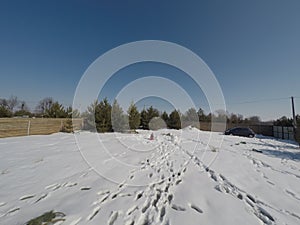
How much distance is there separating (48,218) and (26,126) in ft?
48.0

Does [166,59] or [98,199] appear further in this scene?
[166,59]

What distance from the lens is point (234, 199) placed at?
329cm

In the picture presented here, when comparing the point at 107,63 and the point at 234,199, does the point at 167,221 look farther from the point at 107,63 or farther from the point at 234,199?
the point at 107,63

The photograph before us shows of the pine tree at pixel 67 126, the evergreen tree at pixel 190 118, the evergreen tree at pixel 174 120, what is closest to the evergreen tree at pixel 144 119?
the evergreen tree at pixel 174 120

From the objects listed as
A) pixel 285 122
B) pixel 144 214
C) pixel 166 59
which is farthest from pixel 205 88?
pixel 285 122

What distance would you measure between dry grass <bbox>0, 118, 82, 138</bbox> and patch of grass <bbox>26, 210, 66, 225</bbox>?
44.5 ft

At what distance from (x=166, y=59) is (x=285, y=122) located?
961 inches

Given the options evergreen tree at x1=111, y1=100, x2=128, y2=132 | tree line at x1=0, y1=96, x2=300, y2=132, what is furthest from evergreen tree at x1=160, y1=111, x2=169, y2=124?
evergreen tree at x1=111, y1=100, x2=128, y2=132

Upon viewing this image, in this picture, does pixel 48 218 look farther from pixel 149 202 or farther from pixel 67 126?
pixel 67 126

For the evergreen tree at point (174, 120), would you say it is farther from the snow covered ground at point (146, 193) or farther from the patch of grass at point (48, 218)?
the patch of grass at point (48, 218)

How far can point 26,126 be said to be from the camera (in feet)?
45.8

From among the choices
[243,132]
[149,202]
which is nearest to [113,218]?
[149,202]

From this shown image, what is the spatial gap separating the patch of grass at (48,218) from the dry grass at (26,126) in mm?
13565

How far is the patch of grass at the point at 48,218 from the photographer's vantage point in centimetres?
237
